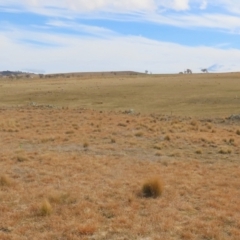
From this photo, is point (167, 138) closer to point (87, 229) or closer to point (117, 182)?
point (117, 182)

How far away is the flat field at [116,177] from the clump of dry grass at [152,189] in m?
0.15

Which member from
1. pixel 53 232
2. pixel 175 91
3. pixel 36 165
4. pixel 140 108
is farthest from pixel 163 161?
pixel 175 91

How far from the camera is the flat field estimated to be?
34.7 ft

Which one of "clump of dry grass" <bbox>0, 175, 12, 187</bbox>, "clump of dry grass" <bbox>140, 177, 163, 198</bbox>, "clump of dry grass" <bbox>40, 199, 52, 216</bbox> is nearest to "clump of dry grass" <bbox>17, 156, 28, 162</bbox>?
"clump of dry grass" <bbox>0, 175, 12, 187</bbox>

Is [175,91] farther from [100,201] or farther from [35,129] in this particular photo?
[100,201]

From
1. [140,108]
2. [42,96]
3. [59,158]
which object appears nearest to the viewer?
[59,158]

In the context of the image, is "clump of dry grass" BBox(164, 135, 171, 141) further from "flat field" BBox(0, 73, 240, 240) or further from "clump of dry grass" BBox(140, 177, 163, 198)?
"clump of dry grass" BBox(140, 177, 163, 198)

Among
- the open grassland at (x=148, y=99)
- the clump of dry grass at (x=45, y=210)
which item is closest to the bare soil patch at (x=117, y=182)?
the clump of dry grass at (x=45, y=210)

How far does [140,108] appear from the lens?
164 feet

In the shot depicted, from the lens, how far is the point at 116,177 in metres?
16.1

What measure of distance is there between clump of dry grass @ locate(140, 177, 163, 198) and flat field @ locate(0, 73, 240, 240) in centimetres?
15

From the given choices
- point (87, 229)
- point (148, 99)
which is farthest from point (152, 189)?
point (148, 99)

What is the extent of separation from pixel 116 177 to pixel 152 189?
2.82 metres

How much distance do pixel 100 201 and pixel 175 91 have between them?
5382 centimetres
